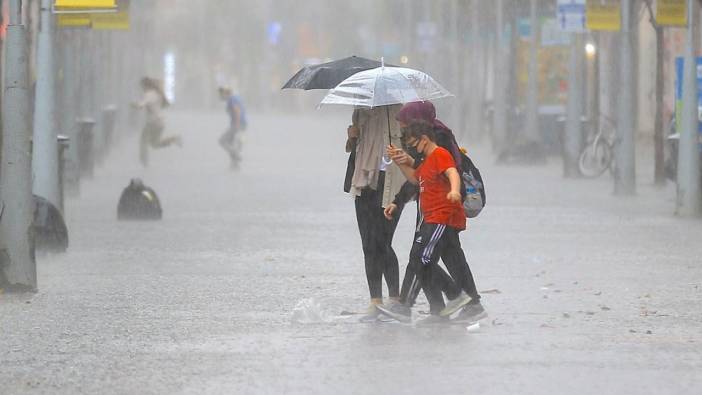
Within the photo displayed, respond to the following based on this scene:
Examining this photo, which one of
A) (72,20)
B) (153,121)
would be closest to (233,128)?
(153,121)

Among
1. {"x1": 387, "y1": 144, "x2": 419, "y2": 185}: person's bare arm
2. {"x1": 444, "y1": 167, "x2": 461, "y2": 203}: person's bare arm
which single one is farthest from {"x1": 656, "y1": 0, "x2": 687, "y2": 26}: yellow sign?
{"x1": 444, "y1": 167, "x2": 461, "y2": 203}: person's bare arm

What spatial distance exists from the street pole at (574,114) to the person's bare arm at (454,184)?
21.1 meters

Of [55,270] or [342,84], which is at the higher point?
[342,84]

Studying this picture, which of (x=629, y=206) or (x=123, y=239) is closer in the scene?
(x=123, y=239)

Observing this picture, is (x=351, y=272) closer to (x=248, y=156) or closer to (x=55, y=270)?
(x=55, y=270)

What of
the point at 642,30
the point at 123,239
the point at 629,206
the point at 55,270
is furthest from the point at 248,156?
the point at 55,270

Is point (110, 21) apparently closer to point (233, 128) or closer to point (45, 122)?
point (45, 122)

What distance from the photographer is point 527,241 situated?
731 inches

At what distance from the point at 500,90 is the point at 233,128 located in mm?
9849

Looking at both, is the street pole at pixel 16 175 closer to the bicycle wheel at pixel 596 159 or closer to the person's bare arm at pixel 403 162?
the person's bare arm at pixel 403 162

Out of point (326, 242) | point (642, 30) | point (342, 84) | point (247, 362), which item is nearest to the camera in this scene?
point (247, 362)

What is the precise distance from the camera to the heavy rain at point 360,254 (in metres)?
9.70

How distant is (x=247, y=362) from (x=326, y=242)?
8687 millimetres

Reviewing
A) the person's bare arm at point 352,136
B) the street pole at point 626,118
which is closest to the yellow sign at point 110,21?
the street pole at point 626,118
